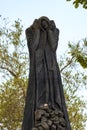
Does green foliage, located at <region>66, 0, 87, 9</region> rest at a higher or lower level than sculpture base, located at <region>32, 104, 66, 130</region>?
higher

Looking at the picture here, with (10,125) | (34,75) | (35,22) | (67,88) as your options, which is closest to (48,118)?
(34,75)

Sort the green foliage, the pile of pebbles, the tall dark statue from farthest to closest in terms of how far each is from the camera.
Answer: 1. the green foliage
2. the tall dark statue
3. the pile of pebbles

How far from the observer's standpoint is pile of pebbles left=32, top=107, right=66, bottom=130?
5.77 m

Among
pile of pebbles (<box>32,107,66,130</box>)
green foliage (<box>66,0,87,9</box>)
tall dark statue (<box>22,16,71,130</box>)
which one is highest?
green foliage (<box>66,0,87,9</box>)

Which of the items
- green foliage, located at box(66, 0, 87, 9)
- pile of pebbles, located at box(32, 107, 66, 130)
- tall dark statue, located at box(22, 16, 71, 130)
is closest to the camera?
pile of pebbles, located at box(32, 107, 66, 130)

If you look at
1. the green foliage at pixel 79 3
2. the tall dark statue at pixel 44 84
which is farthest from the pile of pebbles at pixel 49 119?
the green foliage at pixel 79 3

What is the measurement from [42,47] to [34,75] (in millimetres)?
671

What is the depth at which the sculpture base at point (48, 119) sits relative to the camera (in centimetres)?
577

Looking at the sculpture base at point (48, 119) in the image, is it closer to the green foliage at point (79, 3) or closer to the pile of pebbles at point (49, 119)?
the pile of pebbles at point (49, 119)

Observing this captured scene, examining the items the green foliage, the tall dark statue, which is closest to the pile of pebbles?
the tall dark statue

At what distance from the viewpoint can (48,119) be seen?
587cm

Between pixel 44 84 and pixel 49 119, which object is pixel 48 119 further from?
pixel 44 84

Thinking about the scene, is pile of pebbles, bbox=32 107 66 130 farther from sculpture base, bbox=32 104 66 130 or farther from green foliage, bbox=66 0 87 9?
green foliage, bbox=66 0 87 9

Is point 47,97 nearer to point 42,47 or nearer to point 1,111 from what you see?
point 42,47
